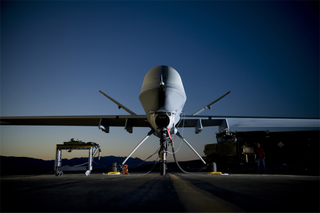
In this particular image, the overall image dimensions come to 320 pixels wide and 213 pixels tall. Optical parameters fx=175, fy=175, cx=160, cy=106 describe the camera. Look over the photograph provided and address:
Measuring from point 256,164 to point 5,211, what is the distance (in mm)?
12761

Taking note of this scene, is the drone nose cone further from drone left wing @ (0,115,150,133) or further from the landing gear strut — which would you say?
drone left wing @ (0,115,150,133)

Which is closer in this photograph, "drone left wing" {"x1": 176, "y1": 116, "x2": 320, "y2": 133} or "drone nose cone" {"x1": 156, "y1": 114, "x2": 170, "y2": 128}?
"drone nose cone" {"x1": 156, "y1": 114, "x2": 170, "y2": 128}

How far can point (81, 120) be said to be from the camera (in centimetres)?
1078

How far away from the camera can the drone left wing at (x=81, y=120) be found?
31.6 ft

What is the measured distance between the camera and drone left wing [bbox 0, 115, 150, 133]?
964cm

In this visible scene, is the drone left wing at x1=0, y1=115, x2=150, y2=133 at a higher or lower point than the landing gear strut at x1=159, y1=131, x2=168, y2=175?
higher

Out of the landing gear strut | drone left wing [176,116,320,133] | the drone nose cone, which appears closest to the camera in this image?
the drone nose cone

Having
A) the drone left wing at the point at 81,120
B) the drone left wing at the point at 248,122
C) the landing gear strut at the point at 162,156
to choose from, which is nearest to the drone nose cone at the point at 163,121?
the landing gear strut at the point at 162,156

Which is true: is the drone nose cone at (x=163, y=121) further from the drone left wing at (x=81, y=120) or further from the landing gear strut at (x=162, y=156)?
the drone left wing at (x=81, y=120)

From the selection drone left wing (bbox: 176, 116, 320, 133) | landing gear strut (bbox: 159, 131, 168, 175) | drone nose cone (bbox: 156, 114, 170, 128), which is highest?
drone left wing (bbox: 176, 116, 320, 133)

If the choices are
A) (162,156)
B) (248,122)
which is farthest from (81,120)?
(248,122)

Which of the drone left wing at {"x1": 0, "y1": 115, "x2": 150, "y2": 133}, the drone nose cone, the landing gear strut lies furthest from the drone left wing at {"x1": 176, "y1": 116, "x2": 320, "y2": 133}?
the drone nose cone

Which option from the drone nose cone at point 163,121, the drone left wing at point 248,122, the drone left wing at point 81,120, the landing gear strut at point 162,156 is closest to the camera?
the drone nose cone at point 163,121

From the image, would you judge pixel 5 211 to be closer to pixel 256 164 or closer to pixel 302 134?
pixel 256 164
